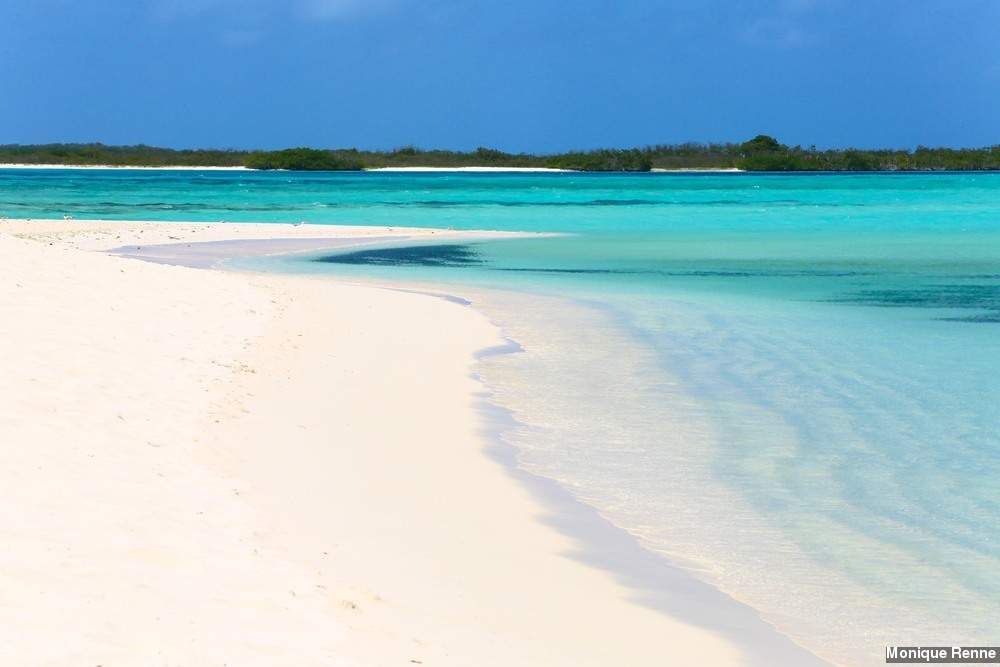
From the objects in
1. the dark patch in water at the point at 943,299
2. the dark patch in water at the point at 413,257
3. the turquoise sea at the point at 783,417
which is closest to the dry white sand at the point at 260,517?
the turquoise sea at the point at 783,417

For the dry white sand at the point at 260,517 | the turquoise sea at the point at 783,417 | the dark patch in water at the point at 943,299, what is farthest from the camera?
the dark patch in water at the point at 943,299

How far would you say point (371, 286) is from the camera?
763 inches

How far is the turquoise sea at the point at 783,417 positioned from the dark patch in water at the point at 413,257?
204mm

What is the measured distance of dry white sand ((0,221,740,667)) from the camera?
453 centimetres

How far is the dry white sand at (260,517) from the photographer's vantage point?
14.9 feet

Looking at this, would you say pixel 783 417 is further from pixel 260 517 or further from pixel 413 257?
pixel 413 257

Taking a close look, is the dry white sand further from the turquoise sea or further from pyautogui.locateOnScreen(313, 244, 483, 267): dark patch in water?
pyautogui.locateOnScreen(313, 244, 483, 267): dark patch in water

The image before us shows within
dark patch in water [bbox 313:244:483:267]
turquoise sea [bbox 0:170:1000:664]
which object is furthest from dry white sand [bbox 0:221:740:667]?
dark patch in water [bbox 313:244:483:267]

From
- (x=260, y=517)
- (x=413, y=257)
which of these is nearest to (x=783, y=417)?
(x=260, y=517)

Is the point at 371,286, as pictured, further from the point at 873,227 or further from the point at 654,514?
the point at 873,227

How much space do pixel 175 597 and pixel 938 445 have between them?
5662mm

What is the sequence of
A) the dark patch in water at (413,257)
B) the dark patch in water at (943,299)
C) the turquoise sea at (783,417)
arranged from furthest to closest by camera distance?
1. the dark patch in water at (413,257)
2. the dark patch in water at (943,299)
3. the turquoise sea at (783,417)

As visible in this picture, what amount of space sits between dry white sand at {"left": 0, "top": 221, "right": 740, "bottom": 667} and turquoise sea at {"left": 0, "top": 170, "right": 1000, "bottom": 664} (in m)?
0.65

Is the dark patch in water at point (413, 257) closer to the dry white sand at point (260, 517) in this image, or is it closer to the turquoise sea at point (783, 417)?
the turquoise sea at point (783, 417)
